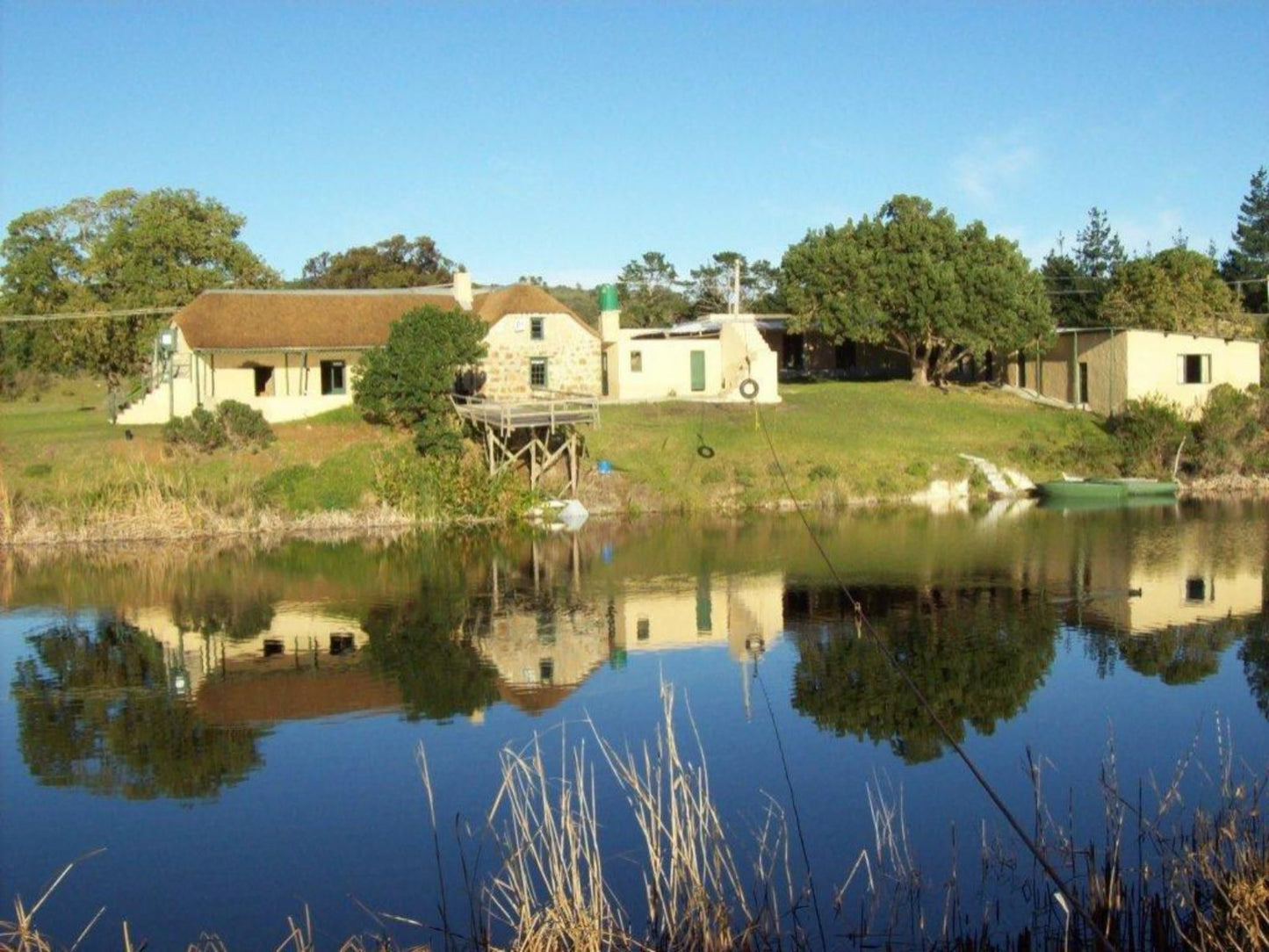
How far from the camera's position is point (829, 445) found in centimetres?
4606

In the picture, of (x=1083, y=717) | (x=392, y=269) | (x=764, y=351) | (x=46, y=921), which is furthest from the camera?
(x=392, y=269)

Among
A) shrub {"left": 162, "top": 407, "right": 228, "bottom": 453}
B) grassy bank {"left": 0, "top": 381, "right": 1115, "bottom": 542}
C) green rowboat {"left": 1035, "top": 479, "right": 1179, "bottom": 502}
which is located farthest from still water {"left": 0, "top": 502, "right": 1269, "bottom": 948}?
green rowboat {"left": 1035, "top": 479, "right": 1179, "bottom": 502}

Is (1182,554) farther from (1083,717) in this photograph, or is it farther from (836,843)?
(836,843)

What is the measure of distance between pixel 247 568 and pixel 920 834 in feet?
74.0

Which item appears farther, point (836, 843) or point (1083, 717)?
point (1083, 717)

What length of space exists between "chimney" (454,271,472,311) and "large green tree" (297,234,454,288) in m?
20.2

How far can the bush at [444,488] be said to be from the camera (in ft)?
132

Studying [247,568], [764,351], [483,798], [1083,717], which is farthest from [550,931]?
[764,351]

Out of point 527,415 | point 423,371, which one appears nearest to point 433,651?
point 527,415

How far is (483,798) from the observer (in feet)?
49.8

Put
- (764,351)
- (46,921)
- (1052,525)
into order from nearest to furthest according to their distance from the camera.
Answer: (46,921) < (1052,525) < (764,351)

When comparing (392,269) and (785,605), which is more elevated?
(392,269)

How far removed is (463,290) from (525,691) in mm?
33000

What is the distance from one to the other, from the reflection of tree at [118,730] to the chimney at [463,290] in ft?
92.8
